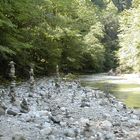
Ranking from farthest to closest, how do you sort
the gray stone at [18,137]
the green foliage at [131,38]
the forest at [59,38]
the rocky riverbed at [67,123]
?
the green foliage at [131,38], the forest at [59,38], the rocky riverbed at [67,123], the gray stone at [18,137]

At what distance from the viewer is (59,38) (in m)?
42.1

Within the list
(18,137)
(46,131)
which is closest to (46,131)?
(46,131)

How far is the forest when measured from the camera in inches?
1017

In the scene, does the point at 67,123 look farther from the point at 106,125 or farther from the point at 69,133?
the point at 69,133

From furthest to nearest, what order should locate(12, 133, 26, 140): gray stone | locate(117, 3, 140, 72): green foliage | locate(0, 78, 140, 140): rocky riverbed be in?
locate(117, 3, 140, 72): green foliage < locate(0, 78, 140, 140): rocky riverbed < locate(12, 133, 26, 140): gray stone

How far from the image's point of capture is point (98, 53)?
59.8 metres

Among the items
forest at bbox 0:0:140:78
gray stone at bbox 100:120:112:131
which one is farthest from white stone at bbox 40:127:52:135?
forest at bbox 0:0:140:78

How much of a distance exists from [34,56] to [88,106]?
21872 mm

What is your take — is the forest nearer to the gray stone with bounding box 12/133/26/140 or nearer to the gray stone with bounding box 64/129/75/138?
the gray stone with bounding box 64/129/75/138

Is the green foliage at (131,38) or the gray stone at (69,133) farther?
the green foliage at (131,38)

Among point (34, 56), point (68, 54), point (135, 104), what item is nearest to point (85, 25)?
point (68, 54)

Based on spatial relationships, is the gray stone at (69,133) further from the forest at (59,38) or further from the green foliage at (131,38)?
the green foliage at (131,38)

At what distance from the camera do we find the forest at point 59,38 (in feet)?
84.7

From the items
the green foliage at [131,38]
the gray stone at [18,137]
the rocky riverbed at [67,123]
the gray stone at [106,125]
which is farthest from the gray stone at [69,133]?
the green foliage at [131,38]
